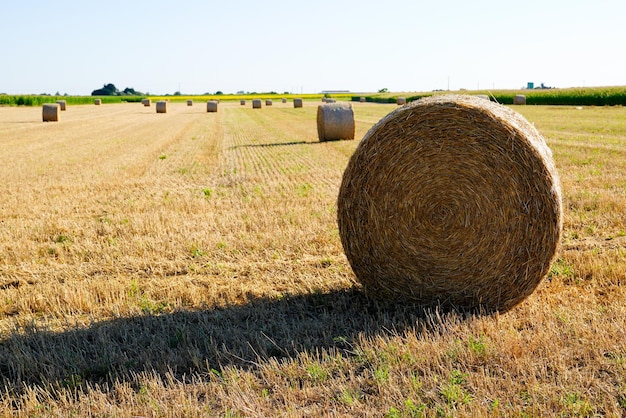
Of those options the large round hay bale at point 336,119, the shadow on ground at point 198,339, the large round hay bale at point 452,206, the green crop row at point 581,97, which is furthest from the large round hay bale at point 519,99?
the shadow on ground at point 198,339

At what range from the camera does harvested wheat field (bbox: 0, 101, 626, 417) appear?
4230 millimetres

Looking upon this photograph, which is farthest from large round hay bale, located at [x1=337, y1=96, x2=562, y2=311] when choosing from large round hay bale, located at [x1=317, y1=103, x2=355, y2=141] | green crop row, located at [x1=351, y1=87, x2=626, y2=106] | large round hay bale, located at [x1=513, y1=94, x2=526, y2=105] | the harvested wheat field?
large round hay bale, located at [x1=513, y1=94, x2=526, y2=105]

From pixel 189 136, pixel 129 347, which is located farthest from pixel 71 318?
pixel 189 136

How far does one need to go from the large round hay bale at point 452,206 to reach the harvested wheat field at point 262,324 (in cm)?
31

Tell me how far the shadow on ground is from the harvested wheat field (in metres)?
0.02

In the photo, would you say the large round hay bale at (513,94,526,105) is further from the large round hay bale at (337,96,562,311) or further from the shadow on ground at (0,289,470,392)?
the shadow on ground at (0,289,470,392)

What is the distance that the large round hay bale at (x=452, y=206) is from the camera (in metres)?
5.64

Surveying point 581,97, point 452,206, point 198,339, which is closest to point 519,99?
point 581,97

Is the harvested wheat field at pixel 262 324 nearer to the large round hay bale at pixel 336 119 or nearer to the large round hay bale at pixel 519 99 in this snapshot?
the large round hay bale at pixel 336 119

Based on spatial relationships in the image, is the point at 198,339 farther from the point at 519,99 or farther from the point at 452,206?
the point at 519,99

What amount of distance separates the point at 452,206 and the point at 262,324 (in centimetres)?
202

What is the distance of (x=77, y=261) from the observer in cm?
779

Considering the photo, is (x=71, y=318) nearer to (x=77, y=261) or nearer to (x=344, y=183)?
(x=77, y=261)

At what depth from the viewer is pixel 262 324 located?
5664 millimetres
